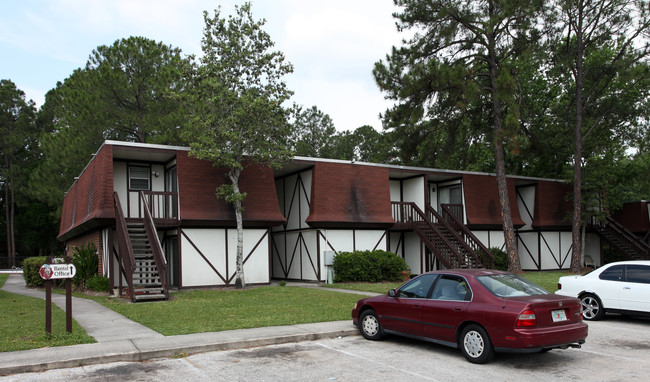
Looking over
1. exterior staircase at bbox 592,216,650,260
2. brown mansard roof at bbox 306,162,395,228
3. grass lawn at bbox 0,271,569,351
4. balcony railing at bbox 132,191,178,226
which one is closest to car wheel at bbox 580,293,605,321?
grass lawn at bbox 0,271,569,351

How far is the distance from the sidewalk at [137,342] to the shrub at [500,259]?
18024 millimetres

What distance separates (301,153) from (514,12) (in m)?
30.5

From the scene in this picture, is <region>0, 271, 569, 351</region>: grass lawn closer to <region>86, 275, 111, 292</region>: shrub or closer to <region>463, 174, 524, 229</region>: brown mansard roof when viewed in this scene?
<region>86, 275, 111, 292</region>: shrub

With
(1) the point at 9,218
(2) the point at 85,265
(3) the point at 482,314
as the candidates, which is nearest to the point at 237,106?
(2) the point at 85,265

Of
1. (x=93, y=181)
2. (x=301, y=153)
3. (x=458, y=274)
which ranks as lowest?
(x=458, y=274)

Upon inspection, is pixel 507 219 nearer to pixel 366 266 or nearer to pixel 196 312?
pixel 366 266

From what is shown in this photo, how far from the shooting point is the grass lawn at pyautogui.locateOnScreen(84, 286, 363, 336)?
37.5ft

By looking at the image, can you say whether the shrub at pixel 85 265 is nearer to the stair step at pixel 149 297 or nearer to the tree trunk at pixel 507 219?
the stair step at pixel 149 297

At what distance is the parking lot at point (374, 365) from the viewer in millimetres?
7422

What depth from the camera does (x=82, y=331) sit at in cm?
1048

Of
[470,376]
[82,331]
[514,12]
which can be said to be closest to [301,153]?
[514,12]

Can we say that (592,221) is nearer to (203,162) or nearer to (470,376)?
(203,162)

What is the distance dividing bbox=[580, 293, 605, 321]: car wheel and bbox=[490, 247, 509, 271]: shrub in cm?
1515

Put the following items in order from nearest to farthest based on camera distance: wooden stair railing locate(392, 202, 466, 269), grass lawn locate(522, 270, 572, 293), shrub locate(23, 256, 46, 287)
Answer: grass lawn locate(522, 270, 572, 293) < wooden stair railing locate(392, 202, 466, 269) < shrub locate(23, 256, 46, 287)
